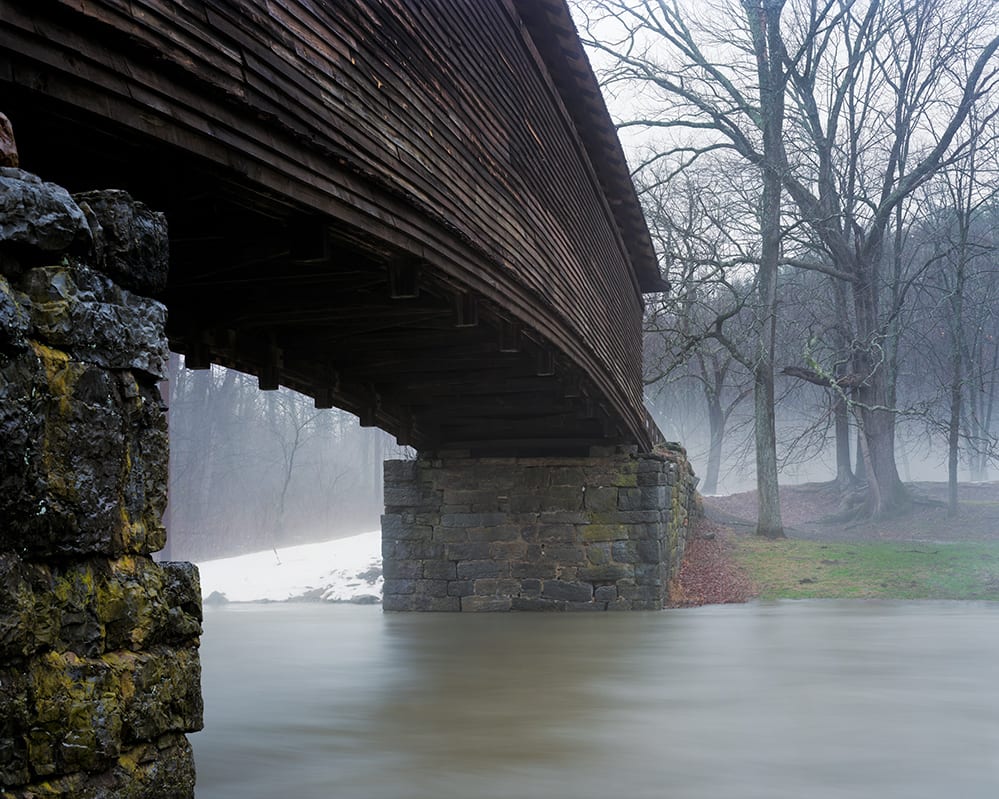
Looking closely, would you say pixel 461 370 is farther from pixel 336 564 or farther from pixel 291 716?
pixel 336 564

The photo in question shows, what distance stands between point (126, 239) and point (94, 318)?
36 centimetres

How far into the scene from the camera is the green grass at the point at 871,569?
16703 millimetres

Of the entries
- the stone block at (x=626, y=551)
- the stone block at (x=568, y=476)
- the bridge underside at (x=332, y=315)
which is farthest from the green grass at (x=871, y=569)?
the bridge underside at (x=332, y=315)

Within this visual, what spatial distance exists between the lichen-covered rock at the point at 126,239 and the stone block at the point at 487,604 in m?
11.7

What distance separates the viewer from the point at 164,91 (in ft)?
14.0

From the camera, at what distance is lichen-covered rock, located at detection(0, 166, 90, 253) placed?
3018 millimetres

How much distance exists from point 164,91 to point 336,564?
19.8 m

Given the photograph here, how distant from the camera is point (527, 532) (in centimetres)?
1487

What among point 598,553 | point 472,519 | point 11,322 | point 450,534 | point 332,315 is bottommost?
point 598,553

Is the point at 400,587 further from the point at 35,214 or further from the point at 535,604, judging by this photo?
the point at 35,214

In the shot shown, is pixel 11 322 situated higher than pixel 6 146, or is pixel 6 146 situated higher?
pixel 6 146

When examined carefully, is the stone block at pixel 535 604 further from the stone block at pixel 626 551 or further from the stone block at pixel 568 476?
the stone block at pixel 568 476

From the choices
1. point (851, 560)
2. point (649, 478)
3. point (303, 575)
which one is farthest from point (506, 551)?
point (303, 575)

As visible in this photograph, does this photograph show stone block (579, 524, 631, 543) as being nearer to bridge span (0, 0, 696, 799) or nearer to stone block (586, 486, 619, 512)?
bridge span (0, 0, 696, 799)
